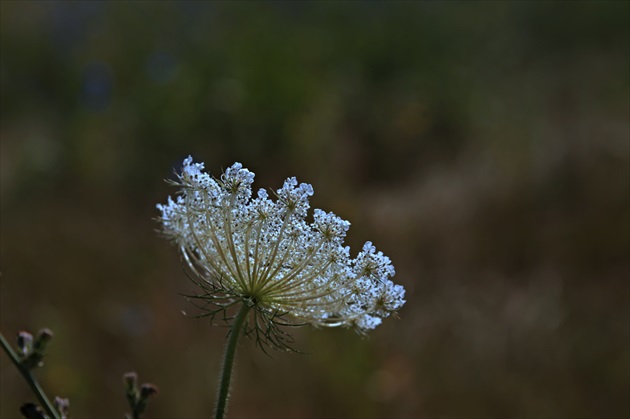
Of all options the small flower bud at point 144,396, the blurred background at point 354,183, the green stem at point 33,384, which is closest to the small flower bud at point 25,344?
the green stem at point 33,384

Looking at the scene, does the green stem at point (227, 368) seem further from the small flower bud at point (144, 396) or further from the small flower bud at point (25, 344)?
the small flower bud at point (25, 344)

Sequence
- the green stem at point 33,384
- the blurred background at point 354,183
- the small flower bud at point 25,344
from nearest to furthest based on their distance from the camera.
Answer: the green stem at point 33,384, the small flower bud at point 25,344, the blurred background at point 354,183

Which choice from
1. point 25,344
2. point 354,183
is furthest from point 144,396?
point 354,183

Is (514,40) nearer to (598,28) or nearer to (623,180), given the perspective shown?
(598,28)

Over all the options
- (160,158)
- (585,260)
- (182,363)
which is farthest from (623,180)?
(160,158)

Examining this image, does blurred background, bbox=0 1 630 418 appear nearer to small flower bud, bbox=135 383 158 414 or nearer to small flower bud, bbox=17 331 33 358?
small flower bud, bbox=135 383 158 414

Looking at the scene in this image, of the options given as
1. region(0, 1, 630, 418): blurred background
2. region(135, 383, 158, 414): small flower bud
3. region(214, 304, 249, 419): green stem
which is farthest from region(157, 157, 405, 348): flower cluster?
region(0, 1, 630, 418): blurred background
